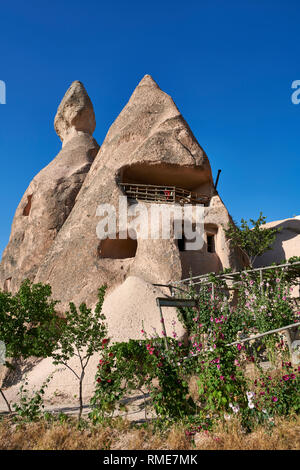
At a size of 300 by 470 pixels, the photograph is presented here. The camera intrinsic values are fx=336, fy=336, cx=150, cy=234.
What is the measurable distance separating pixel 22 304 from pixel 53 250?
766cm

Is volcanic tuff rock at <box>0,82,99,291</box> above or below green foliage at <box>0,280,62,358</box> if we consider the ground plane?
above

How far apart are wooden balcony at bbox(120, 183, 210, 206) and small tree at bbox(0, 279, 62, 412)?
9131 millimetres

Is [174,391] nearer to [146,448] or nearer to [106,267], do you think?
[146,448]

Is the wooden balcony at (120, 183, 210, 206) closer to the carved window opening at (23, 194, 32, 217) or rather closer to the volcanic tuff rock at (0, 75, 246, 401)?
the volcanic tuff rock at (0, 75, 246, 401)

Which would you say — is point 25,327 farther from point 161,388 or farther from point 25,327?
point 161,388

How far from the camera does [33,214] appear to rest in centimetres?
2038

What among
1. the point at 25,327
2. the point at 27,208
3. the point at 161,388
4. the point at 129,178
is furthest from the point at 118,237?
the point at 161,388

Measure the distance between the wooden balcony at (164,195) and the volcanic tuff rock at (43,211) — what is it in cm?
487

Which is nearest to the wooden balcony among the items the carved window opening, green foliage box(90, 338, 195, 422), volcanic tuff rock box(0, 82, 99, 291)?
volcanic tuff rock box(0, 82, 99, 291)

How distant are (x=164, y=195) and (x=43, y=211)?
25.1 ft

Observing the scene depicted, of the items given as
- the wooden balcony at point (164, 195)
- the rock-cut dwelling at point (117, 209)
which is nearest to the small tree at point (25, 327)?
the rock-cut dwelling at point (117, 209)

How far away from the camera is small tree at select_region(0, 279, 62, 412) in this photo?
734cm

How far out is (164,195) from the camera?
1720 cm

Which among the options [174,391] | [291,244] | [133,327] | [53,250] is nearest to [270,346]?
[174,391]
